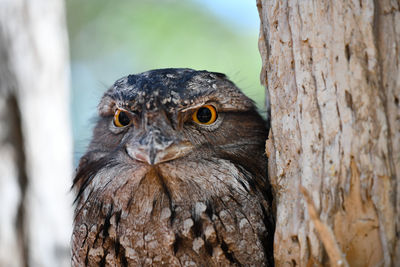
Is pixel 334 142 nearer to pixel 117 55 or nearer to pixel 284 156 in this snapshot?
pixel 284 156

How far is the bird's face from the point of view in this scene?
209cm

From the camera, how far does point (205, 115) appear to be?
2359mm

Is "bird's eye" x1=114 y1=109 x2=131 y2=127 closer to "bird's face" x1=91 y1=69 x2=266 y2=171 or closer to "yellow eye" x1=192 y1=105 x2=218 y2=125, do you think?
"bird's face" x1=91 y1=69 x2=266 y2=171

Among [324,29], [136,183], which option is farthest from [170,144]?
[324,29]

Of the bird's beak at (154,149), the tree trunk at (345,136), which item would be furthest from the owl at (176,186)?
the tree trunk at (345,136)

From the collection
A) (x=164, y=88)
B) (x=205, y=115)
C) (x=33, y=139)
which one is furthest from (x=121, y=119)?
(x=33, y=139)

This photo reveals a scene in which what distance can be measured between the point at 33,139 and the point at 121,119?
132 centimetres

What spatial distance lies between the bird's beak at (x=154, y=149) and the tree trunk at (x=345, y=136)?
57cm

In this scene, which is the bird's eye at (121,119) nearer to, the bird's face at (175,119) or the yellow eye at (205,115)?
the bird's face at (175,119)

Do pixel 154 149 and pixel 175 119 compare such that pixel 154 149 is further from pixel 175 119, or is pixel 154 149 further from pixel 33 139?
pixel 33 139

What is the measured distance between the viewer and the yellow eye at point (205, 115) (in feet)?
7.59

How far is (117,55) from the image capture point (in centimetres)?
895

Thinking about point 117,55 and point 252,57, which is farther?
point 117,55

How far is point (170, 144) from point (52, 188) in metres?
1.83
